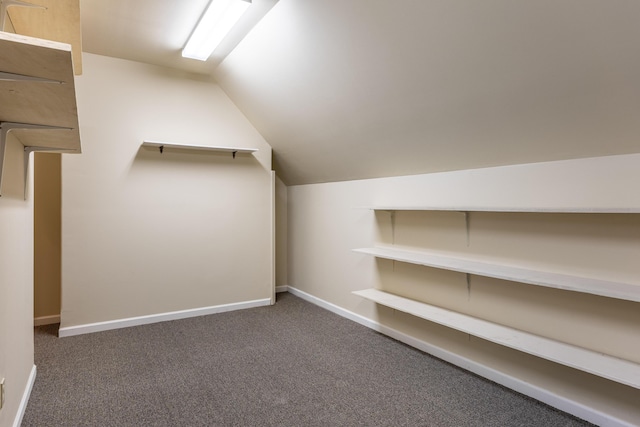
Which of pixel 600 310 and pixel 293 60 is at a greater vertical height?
pixel 293 60

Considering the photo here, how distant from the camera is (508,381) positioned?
242cm

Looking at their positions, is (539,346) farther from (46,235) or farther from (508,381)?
(46,235)

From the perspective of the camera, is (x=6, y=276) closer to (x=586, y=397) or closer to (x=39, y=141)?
(x=39, y=141)

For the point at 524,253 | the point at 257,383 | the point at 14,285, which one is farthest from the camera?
the point at 257,383

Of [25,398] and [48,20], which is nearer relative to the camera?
[48,20]

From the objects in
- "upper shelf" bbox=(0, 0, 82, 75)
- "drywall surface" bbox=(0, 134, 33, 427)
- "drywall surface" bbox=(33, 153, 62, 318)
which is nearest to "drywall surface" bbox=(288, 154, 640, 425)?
"upper shelf" bbox=(0, 0, 82, 75)

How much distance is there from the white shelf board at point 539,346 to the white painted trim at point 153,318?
1.89 m

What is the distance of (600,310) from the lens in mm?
2031

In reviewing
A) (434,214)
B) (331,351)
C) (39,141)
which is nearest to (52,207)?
(39,141)

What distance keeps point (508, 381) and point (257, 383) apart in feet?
5.42

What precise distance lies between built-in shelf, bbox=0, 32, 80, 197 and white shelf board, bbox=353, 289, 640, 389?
7.99 feet

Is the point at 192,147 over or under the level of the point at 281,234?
over

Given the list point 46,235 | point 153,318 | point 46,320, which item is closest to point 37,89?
point 153,318

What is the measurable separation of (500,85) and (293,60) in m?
1.59
